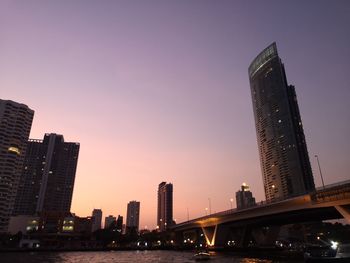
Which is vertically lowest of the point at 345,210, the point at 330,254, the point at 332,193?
the point at 330,254

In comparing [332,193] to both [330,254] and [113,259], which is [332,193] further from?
[113,259]

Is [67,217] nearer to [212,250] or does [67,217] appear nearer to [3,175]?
[3,175]

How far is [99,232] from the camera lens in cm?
19650

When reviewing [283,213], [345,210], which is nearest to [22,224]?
[283,213]

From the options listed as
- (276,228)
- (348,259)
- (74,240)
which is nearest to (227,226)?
(276,228)

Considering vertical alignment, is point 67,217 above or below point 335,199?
above

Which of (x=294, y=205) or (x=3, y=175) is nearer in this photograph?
(x=294, y=205)

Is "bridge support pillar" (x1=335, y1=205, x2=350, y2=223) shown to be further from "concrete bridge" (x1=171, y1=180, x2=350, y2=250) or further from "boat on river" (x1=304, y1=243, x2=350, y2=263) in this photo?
"boat on river" (x1=304, y1=243, x2=350, y2=263)

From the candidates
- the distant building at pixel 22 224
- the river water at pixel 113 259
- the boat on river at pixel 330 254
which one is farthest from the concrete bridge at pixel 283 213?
the distant building at pixel 22 224

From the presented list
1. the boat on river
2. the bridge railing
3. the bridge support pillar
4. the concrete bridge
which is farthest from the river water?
the bridge support pillar

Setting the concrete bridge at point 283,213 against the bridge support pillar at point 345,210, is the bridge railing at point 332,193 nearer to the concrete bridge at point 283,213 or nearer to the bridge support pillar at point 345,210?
the concrete bridge at point 283,213

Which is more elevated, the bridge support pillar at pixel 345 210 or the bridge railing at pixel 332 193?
the bridge railing at pixel 332 193

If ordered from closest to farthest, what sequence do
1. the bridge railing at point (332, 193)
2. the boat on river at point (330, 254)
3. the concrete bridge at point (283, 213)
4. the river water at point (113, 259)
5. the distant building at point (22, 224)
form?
the boat on river at point (330, 254), the bridge railing at point (332, 193), the concrete bridge at point (283, 213), the river water at point (113, 259), the distant building at point (22, 224)

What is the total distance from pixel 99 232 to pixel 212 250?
95502 mm
